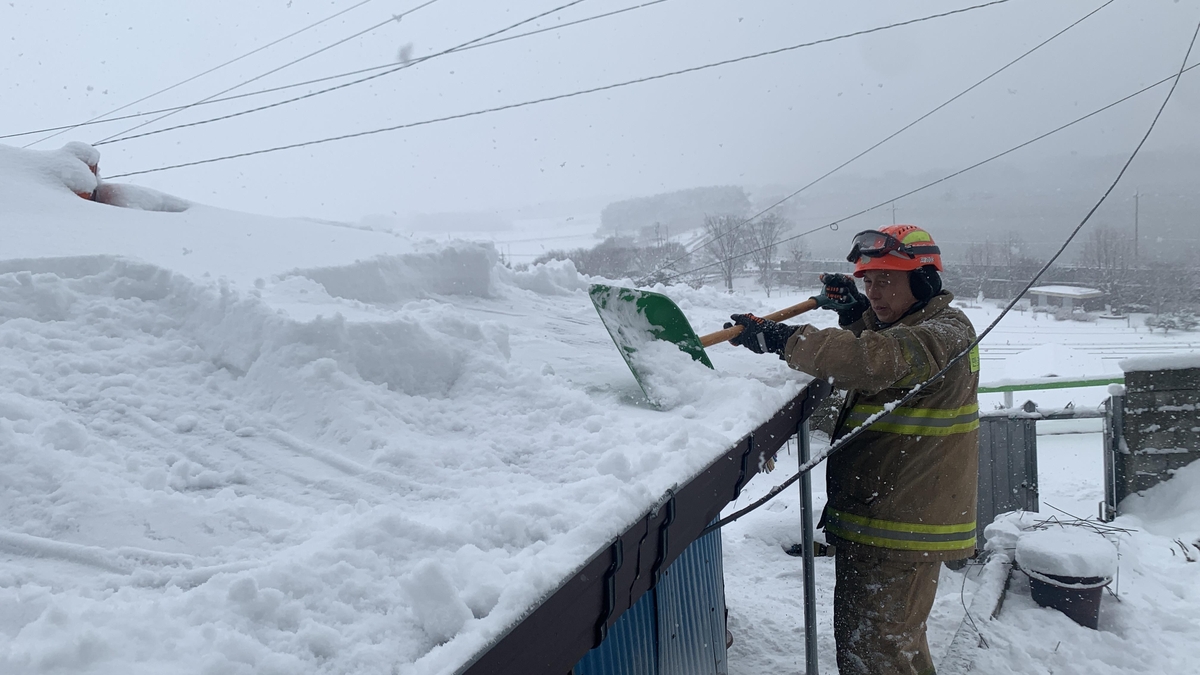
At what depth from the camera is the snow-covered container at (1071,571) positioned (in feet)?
13.5

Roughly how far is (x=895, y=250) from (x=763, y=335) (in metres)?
0.70

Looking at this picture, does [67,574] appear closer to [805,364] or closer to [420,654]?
[420,654]

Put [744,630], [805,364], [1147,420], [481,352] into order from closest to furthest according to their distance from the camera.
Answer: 1. [481,352]
2. [805,364]
3. [744,630]
4. [1147,420]

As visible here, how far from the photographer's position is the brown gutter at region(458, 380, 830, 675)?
1.03 m

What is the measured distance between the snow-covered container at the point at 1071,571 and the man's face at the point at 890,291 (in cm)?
252

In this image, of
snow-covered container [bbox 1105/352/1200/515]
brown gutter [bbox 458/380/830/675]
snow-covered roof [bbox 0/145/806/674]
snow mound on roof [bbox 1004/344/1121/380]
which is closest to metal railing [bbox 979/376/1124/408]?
snow-covered container [bbox 1105/352/1200/515]

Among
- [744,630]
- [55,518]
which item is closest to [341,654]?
[55,518]

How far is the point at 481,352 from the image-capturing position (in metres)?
2.32

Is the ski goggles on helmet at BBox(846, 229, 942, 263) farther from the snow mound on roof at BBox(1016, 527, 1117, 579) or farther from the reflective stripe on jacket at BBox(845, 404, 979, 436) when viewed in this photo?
the snow mound on roof at BBox(1016, 527, 1117, 579)

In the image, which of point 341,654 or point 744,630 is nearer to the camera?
point 341,654

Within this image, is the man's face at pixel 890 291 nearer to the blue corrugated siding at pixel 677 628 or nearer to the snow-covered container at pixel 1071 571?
the blue corrugated siding at pixel 677 628

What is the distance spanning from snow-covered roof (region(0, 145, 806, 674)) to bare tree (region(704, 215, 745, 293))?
10.1 meters

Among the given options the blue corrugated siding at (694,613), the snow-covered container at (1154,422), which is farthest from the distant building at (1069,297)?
the blue corrugated siding at (694,613)

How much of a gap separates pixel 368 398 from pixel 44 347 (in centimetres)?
88
